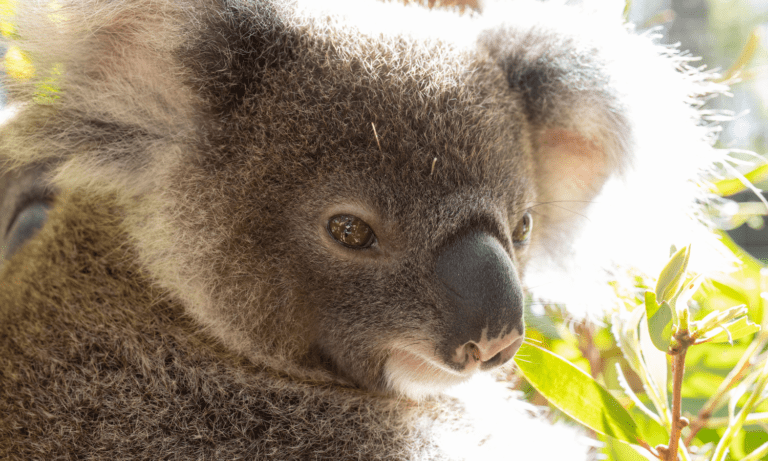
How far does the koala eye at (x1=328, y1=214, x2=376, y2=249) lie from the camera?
1.33m

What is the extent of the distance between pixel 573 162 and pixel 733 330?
98 centimetres

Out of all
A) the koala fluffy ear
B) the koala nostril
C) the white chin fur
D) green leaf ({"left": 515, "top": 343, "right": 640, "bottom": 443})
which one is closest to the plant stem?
green leaf ({"left": 515, "top": 343, "right": 640, "bottom": 443})

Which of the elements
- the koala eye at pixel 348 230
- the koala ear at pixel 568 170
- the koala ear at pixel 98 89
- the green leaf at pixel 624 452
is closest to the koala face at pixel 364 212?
the koala eye at pixel 348 230

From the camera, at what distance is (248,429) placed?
55.6 inches

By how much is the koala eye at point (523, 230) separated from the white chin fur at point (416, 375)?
413 mm

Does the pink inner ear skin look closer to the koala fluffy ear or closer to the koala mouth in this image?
the koala fluffy ear

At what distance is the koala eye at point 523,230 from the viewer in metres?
1.61

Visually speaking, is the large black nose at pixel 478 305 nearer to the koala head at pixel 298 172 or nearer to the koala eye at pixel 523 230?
the koala head at pixel 298 172

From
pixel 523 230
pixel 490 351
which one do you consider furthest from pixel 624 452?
pixel 523 230

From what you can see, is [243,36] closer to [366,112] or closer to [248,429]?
[366,112]

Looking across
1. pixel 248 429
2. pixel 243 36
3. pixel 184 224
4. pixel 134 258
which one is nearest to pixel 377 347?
pixel 248 429

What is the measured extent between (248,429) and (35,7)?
40.2 inches

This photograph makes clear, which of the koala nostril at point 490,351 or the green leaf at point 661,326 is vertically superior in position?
the green leaf at point 661,326

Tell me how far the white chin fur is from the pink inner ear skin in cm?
78
